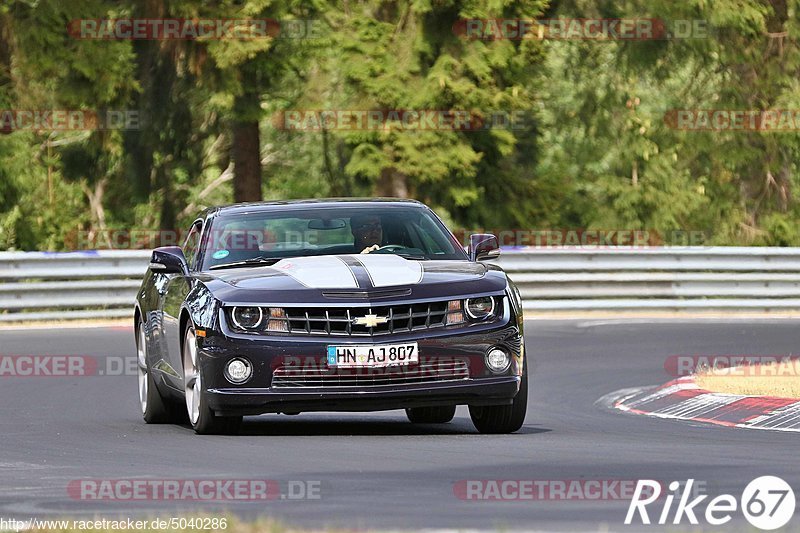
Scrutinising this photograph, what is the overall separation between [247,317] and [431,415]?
221 centimetres

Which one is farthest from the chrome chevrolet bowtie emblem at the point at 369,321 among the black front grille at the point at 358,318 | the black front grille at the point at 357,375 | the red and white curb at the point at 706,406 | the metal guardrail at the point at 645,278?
the metal guardrail at the point at 645,278

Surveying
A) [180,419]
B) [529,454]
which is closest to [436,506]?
[529,454]

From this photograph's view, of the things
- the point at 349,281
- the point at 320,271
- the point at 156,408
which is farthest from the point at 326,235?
the point at 156,408

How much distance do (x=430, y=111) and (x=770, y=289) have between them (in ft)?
31.8

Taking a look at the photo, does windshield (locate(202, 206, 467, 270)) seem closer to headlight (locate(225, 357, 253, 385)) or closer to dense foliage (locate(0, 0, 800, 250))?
headlight (locate(225, 357, 253, 385))

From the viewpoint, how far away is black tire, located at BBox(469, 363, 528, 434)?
37.3ft

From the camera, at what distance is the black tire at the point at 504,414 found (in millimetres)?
11367

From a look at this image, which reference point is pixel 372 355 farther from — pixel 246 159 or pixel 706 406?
pixel 246 159

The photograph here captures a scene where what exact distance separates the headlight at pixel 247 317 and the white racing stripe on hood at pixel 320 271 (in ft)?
1.05

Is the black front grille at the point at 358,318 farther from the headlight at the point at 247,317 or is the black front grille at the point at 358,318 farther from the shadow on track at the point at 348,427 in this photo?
the shadow on track at the point at 348,427

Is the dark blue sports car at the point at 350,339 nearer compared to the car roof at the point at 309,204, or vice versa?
the dark blue sports car at the point at 350,339

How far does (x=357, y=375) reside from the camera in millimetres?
10789

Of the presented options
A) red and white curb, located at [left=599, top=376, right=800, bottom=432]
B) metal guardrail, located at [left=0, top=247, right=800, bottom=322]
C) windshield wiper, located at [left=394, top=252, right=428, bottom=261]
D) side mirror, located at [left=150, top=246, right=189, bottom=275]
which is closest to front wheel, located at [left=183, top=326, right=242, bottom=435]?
side mirror, located at [left=150, top=246, right=189, bottom=275]

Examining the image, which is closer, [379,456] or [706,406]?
[379,456]
